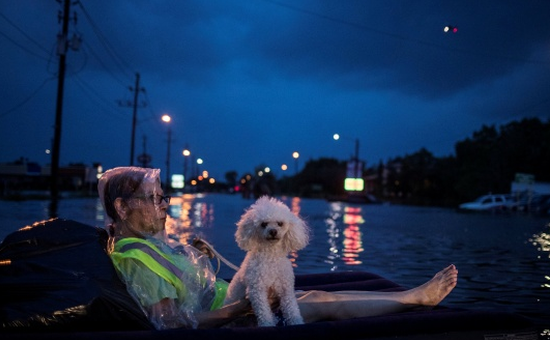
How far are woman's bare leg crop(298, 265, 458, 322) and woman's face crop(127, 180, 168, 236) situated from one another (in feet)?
3.80

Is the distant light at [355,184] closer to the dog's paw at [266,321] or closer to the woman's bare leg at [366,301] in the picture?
the woman's bare leg at [366,301]

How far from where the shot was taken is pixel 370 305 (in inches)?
169

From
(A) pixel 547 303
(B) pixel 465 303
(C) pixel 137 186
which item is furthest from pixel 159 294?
(A) pixel 547 303

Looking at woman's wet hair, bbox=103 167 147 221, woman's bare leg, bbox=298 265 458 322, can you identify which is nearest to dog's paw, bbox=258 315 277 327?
woman's bare leg, bbox=298 265 458 322

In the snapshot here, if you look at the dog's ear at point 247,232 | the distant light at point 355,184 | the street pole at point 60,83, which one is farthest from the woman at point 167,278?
the distant light at point 355,184

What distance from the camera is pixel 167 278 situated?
3.71 m

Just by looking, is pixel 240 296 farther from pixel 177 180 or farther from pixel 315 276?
pixel 177 180

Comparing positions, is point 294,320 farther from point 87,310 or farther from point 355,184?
point 355,184

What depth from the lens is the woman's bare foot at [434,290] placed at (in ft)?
14.3

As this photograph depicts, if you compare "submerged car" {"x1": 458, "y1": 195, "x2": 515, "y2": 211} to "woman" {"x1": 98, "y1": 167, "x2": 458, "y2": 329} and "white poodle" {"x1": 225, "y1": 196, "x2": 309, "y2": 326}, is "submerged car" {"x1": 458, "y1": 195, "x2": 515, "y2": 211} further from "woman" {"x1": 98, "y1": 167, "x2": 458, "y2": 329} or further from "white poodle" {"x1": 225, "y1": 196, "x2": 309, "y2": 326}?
"white poodle" {"x1": 225, "y1": 196, "x2": 309, "y2": 326}

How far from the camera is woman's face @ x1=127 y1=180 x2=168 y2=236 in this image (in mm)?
3994

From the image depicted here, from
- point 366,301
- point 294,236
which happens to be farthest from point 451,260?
point 294,236

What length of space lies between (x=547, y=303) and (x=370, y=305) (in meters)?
4.11

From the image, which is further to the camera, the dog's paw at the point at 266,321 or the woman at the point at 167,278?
the dog's paw at the point at 266,321
